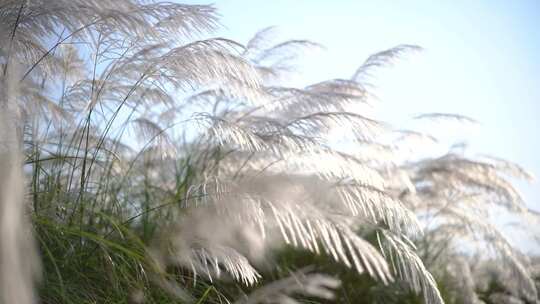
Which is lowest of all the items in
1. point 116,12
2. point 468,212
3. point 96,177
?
point 468,212

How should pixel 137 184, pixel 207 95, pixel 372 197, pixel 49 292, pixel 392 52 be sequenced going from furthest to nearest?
pixel 392 52, pixel 207 95, pixel 137 184, pixel 372 197, pixel 49 292

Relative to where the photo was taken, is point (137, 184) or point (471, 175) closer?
point (137, 184)

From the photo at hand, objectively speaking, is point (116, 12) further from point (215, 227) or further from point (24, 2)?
point (215, 227)

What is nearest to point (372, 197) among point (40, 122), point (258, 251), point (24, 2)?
point (258, 251)

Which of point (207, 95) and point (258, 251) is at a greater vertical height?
point (207, 95)

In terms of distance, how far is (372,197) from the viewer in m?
1.88

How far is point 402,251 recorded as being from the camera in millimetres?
1822

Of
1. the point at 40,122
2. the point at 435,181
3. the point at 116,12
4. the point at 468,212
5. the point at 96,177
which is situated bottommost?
the point at 468,212

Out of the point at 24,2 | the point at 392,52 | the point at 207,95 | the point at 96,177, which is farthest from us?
the point at 392,52

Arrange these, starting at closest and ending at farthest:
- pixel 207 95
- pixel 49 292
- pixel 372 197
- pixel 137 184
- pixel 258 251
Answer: pixel 49 292 → pixel 372 197 → pixel 258 251 → pixel 137 184 → pixel 207 95

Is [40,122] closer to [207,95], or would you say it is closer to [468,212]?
[207,95]

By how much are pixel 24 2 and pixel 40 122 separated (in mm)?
Answer: 838

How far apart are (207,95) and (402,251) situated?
1.98m

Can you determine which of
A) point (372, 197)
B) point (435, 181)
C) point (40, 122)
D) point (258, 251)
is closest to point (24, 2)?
point (40, 122)
